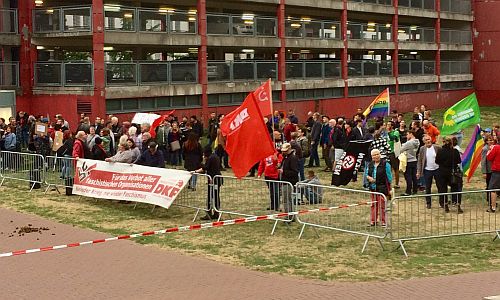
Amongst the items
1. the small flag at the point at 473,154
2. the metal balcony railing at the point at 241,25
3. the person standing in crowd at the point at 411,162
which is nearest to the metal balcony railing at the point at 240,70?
the metal balcony railing at the point at 241,25

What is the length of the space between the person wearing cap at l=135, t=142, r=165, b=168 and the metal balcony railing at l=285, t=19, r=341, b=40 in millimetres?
23740

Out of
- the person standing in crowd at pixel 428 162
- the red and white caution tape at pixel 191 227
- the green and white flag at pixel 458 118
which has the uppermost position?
the green and white flag at pixel 458 118

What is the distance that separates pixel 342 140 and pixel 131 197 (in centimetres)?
773

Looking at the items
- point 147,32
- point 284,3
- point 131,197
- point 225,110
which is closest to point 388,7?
point 284,3

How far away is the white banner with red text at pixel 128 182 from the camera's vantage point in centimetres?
1759

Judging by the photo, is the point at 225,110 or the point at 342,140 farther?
the point at 225,110

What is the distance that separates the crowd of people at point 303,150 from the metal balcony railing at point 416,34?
23026mm

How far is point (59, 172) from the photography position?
21.9m

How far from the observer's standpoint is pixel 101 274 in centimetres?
1284

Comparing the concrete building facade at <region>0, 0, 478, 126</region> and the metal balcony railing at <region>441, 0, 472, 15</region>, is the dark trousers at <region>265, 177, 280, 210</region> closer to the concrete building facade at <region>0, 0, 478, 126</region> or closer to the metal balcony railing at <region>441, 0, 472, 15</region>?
the concrete building facade at <region>0, 0, 478, 126</region>

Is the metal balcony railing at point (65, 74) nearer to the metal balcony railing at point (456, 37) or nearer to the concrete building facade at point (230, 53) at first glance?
the concrete building facade at point (230, 53)

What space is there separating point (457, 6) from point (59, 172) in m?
42.4

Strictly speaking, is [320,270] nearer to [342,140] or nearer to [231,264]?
[231,264]

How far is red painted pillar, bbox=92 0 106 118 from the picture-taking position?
3272 centimetres
